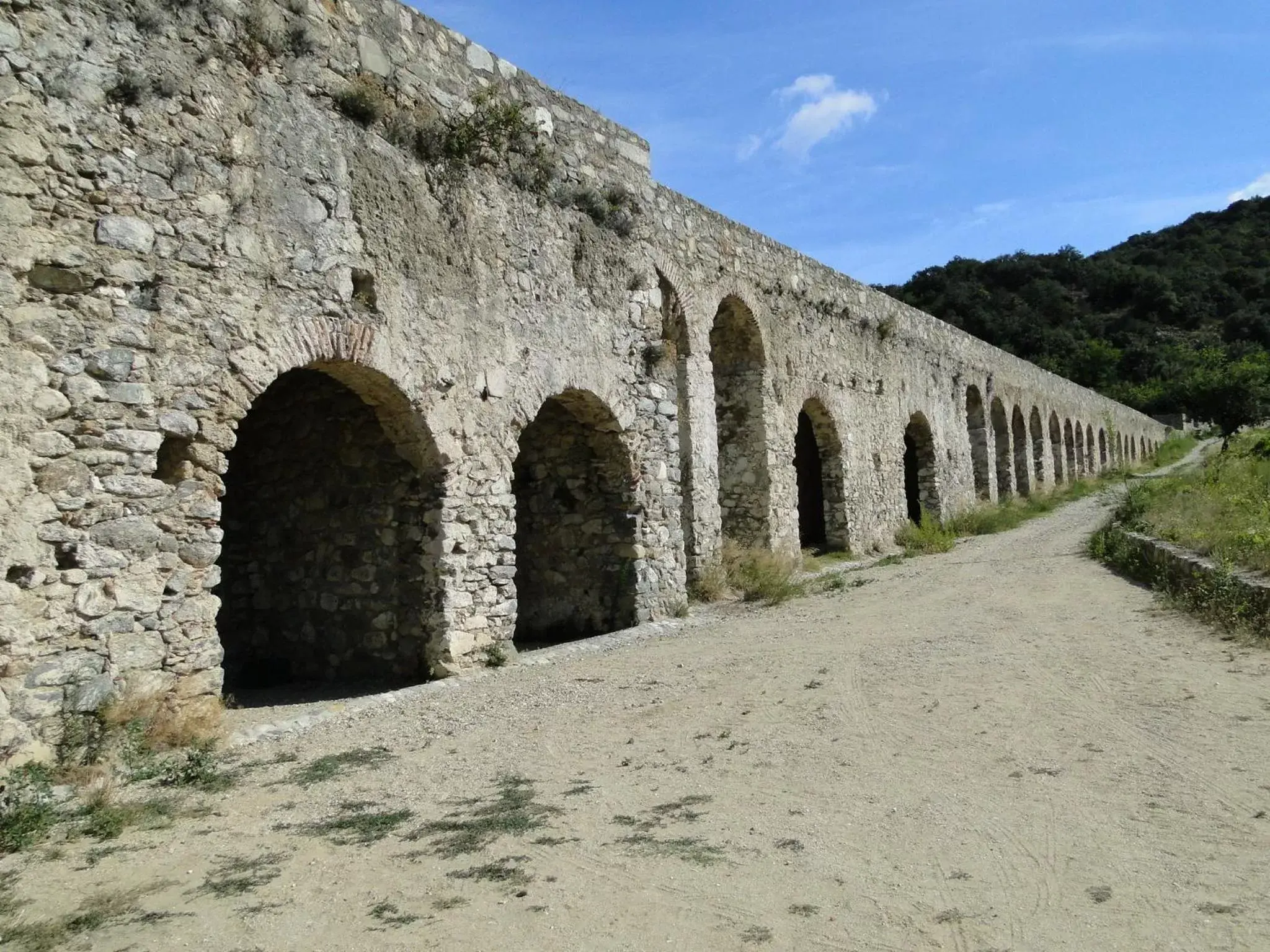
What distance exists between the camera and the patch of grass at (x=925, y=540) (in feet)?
45.1

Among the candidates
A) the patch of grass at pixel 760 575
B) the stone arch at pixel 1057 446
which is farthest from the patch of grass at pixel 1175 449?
the patch of grass at pixel 760 575

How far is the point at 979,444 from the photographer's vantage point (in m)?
21.7

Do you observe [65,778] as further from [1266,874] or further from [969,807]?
[1266,874]

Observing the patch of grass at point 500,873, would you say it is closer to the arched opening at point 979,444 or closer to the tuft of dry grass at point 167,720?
the tuft of dry grass at point 167,720

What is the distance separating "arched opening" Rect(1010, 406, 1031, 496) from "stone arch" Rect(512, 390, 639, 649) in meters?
18.9

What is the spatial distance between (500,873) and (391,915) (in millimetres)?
419

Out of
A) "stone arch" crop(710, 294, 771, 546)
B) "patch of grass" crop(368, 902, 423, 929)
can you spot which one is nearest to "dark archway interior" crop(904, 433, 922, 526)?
"stone arch" crop(710, 294, 771, 546)

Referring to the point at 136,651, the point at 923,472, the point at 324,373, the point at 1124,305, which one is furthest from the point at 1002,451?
the point at 1124,305

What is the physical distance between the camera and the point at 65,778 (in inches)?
158

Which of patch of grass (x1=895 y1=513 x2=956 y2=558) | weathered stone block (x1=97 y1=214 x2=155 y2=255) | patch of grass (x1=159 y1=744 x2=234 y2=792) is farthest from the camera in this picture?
patch of grass (x1=895 y1=513 x2=956 y2=558)

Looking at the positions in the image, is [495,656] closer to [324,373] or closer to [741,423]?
[324,373]

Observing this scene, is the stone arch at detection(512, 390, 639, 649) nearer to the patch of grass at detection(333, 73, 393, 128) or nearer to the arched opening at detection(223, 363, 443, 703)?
the arched opening at detection(223, 363, 443, 703)

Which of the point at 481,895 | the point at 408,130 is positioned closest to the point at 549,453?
the point at 408,130

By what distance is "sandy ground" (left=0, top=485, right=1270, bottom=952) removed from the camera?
109 inches
